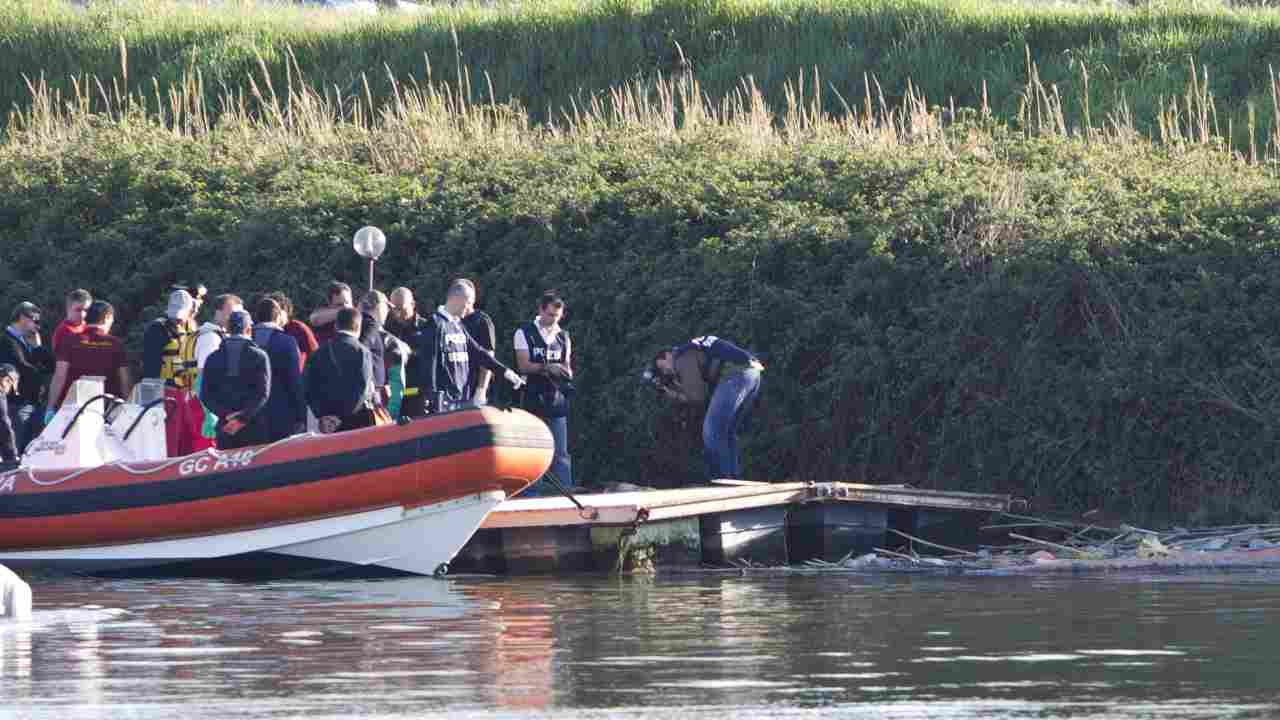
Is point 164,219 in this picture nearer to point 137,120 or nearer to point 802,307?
point 137,120

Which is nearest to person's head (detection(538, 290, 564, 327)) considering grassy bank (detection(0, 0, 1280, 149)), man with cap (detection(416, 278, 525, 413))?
man with cap (detection(416, 278, 525, 413))

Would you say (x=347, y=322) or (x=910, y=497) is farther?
(x=910, y=497)

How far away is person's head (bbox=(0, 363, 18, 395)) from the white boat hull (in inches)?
85.8

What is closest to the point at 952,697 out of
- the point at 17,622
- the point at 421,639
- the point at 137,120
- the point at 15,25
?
the point at 421,639

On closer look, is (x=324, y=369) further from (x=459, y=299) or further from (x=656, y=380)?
(x=656, y=380)

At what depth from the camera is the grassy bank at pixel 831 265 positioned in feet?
61.6

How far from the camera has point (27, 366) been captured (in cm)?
1905

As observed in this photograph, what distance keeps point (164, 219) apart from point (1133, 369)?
9.97m

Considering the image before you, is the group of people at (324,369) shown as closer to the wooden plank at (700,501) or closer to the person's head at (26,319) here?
the person's head at (26,319)

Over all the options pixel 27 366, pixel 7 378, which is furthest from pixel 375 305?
pixel 27 366

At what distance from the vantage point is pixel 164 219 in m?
23.7

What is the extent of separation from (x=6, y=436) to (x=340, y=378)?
3489 mm

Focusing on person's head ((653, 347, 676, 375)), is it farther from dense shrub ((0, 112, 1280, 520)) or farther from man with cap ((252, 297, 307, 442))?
man with cap ((252, 297, 307, 442))

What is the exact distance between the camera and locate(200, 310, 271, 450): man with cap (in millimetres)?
16125
